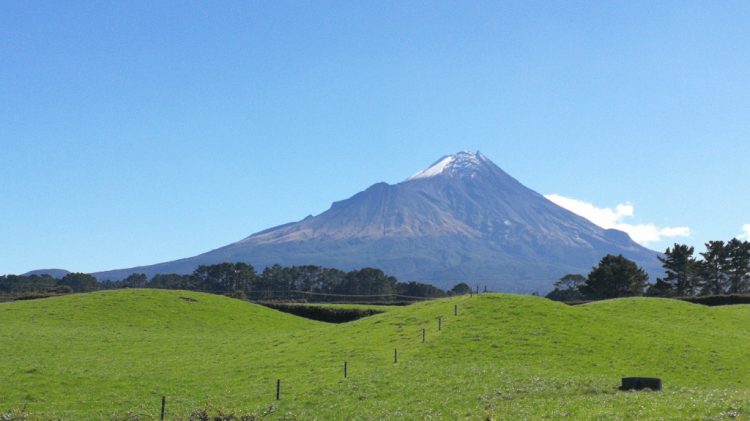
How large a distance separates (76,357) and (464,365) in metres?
35.1

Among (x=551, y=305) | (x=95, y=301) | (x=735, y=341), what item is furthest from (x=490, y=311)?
(x=95, y=301)

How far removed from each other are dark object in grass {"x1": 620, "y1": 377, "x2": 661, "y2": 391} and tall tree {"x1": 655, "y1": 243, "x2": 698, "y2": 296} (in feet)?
395

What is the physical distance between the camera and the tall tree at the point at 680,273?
467 ft

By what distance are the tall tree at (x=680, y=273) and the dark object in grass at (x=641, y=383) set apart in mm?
120399

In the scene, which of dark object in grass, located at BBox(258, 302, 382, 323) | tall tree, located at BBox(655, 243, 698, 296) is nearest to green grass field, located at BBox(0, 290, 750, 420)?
dark object in grass, located at BBox(258, 302, 382, 323)

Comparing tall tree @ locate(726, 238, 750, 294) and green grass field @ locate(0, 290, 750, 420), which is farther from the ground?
tall tree @ locate(726, 238, 750, 294)

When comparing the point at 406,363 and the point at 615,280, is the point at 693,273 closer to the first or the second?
the point at 615,280

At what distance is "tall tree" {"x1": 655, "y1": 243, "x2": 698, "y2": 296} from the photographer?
467 ft

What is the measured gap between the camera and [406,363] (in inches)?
1692

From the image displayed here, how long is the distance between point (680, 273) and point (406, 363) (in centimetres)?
12182

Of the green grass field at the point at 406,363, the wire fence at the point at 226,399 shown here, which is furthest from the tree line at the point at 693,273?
the wire fence at the point at 226,399

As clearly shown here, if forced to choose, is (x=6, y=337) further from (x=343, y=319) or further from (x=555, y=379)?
(x=555, y=379)

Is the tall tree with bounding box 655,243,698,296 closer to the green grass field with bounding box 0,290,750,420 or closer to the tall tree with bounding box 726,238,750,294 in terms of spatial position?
the tall tree with bounding box 726,238,750,294

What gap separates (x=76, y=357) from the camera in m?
54.9
